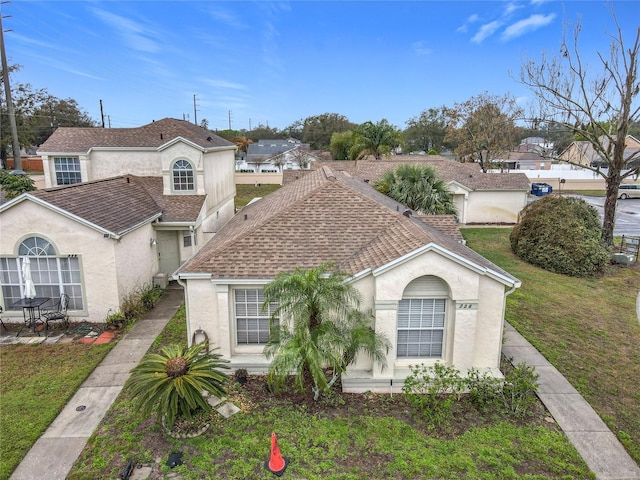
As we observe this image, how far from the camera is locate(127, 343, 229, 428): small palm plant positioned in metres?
8.34

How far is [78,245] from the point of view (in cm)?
1373

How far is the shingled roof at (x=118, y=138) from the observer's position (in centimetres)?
2070

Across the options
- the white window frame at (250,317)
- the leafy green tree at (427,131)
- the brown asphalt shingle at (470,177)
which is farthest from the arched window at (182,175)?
the leafy green tree at (427,131)

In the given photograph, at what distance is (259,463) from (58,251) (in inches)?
399

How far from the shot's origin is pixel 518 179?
33.5m

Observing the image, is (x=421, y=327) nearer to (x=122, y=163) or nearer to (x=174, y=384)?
(x=174, y=384)

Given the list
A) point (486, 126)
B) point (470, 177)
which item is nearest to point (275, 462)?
point (470, 177)

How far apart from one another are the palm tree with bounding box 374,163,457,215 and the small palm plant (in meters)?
14.3

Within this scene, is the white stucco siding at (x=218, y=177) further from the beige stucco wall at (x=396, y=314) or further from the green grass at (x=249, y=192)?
the green grass at (x=249, y=192)

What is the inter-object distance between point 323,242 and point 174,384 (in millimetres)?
5554

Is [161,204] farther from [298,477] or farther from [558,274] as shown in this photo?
[558,274]

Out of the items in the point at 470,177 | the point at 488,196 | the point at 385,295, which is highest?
the point at 470,177

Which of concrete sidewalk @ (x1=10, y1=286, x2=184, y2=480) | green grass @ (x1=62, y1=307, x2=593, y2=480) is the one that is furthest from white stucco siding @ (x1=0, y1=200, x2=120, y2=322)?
green grass @ (x1=62, y1=307, x2=593, y2=480)

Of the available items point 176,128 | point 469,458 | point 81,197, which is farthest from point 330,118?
point 469,458
